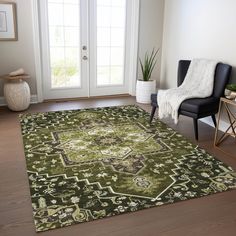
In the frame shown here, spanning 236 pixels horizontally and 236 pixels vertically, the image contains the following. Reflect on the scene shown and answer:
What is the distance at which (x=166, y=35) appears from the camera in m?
5.08

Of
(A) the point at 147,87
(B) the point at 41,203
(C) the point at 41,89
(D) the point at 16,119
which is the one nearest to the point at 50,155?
(B) the point at 41,203

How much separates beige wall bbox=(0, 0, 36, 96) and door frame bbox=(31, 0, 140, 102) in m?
0.06

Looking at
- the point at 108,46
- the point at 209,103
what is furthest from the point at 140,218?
the point at 108,46

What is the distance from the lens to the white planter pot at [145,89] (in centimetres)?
487

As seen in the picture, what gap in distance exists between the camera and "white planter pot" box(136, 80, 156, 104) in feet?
16.0

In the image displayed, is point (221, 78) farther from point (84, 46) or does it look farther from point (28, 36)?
point (28, 36)

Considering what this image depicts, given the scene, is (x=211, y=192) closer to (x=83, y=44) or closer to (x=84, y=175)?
(x=84, y=175)

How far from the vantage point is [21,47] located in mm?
4504

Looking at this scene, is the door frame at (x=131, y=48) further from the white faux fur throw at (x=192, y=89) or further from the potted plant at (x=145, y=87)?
the white faux fur throw at (x=192, y=89)

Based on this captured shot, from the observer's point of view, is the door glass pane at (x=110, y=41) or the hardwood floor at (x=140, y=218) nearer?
the hardwood floor at (x=140, y=218)

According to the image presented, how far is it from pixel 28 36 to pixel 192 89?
2.69 meters

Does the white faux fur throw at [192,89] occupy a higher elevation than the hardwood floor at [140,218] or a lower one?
higher

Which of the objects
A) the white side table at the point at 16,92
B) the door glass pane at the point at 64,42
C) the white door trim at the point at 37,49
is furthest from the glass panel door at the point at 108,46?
the white side table at the point at 16,92

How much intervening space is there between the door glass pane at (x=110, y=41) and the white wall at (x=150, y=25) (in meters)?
0.33
